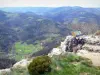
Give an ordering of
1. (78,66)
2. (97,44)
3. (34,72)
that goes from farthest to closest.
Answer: (97,44) → (78,66) → (34,72)

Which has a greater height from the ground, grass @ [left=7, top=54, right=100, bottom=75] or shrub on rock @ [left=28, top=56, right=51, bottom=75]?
shrub on rock @ [left=28, top=56, right=51, bottom=75]

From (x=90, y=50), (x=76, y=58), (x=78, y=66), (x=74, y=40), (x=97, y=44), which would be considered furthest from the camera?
(x=74, y=40)

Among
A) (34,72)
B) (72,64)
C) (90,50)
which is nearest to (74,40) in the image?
(90,50)

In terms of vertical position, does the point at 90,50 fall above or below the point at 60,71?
below

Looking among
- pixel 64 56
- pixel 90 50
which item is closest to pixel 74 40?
pixel 90 50

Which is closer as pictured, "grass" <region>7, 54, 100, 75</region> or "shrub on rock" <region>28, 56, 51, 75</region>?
"shrub on rock" <region>28, 56, 51, 75</region>

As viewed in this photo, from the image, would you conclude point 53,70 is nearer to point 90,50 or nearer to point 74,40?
point 90,50

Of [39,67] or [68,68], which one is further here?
[68,68]

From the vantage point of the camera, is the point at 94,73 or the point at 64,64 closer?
the point at 94,73

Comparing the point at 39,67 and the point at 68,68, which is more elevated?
the point at 39,67

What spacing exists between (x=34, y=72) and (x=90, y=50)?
970 inches

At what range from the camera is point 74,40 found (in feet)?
201

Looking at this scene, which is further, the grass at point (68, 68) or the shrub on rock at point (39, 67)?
the grass at point (68, 68)

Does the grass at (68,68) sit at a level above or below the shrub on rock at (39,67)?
below
